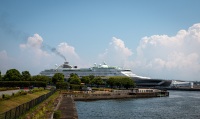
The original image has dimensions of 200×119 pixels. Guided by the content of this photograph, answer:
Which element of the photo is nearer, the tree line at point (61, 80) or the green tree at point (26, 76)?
the tree line at point (61, 80)

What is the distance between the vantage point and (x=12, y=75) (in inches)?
4126

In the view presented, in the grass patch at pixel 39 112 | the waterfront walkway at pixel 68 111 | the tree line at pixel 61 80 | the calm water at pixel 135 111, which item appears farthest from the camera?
the tree line at pixel 61 80

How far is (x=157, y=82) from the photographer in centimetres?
16950

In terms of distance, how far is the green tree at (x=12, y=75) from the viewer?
104 m

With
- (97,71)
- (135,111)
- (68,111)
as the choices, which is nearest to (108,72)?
(97,71)

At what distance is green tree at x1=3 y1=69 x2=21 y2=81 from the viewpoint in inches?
4094

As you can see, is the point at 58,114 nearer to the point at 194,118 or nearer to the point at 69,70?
the point at 194,118

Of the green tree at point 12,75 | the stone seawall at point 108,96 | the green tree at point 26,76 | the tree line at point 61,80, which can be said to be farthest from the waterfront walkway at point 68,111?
the green tree at point 26,76

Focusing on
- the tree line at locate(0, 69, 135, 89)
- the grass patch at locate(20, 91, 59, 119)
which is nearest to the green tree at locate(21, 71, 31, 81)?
the tree line at locate(0, 69, 135, 89)

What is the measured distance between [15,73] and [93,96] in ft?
146

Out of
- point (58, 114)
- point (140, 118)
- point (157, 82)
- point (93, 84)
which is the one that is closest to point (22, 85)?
point (93, 84)

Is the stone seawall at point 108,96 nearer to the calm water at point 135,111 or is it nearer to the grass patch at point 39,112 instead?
the calm water at point 135,111

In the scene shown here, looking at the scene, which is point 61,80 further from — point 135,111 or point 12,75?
point 135,111

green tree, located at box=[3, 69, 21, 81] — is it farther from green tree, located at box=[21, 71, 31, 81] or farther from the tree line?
green tree, located at box=[21, 71, 31, 81]
